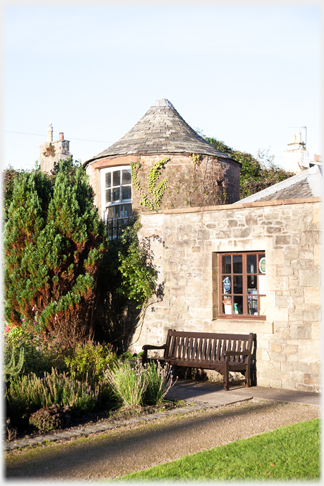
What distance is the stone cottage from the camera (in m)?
9.55

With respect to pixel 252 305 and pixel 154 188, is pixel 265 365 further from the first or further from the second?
pixel 154 188

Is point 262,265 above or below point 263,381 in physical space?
above

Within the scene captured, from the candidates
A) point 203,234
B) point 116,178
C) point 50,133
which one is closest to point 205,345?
point 203,234

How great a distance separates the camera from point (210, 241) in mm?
10664

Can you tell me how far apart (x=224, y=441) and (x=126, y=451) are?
3.79 feet

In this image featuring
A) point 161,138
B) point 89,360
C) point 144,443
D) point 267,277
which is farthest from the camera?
point 161,138

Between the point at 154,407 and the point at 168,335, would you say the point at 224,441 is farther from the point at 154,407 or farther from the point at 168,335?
the point at 168,335

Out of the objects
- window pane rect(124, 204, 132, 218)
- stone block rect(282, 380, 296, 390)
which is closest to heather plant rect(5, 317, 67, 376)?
stone block rect(282, 380, 296, 390)

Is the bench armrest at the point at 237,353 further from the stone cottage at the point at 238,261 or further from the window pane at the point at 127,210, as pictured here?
the window pane at the point at 127,210

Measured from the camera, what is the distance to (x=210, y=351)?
1015cm

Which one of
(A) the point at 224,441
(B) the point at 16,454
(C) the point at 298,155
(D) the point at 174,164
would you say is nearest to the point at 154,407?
(A) the point at 224,441

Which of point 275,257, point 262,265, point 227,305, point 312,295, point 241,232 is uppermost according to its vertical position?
point 241,232

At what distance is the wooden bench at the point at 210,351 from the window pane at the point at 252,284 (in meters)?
0.94

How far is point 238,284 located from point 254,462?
5420 millimetres
